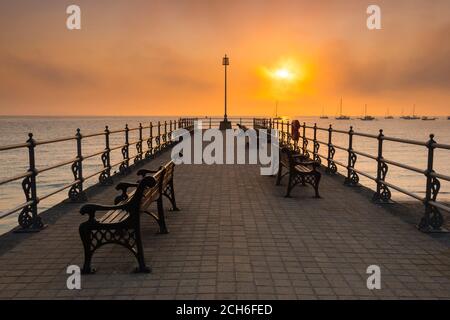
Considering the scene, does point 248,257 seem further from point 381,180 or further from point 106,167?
point 106,167

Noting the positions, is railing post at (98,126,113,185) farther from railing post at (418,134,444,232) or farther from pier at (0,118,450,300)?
railing post at (418,134,444,232)

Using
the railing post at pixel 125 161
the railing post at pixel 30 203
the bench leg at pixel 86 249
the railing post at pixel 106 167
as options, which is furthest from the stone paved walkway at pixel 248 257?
the railing post at pixel 125 161

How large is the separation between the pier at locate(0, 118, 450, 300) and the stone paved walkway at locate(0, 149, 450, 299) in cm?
1

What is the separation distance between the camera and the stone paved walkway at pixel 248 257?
4.44 meters

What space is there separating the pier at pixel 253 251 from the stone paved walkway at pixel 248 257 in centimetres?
1

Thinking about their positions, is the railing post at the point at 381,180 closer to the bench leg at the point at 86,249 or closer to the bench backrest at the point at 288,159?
the bench backrest at the point at 288,159

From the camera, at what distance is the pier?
4457mm

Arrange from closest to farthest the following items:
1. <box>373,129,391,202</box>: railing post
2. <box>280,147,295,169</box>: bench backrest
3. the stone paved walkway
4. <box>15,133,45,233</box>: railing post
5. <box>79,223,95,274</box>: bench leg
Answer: the stone paved walkway < <box>79,223,95,274</box>: bench leg < <box>15,133,45,233</box>: railing post < <box>373,129,391,202</box>: railing post < <box>280,147,295,169</box>: bench backrest

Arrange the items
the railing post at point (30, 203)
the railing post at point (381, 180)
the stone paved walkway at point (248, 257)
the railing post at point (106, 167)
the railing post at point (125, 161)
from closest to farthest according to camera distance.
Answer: the stone paved walkway at point (248, 257) → the railing post at point (30, 203) → the railing post at point (381, 180) → the railing post at point (106, 167) → the railing post at point (125, 161)

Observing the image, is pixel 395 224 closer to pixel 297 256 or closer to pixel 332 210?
pixel 332 210

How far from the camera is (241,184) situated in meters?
11.4

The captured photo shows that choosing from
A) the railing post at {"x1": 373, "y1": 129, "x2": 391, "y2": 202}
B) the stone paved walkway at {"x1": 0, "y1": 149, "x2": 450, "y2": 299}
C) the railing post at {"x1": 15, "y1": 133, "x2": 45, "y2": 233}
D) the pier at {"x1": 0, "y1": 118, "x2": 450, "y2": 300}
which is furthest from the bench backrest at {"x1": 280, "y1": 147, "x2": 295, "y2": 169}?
the railing post at {"x1": 15, "y1": 133, "x2": 45, "y2": 233}
